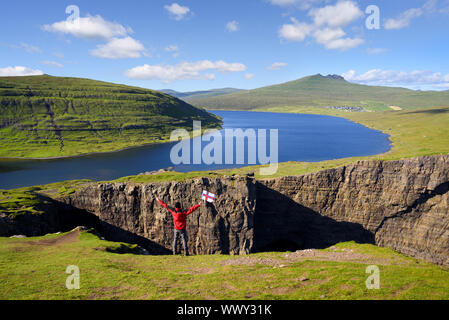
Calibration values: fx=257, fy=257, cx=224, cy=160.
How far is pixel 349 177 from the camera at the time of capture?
40.0 meters

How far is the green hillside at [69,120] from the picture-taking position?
128 meters

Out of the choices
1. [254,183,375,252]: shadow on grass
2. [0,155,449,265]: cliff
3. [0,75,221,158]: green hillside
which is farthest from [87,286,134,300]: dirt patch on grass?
[0,75,221,158]: green hillside

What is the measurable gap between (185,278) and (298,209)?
26.9m

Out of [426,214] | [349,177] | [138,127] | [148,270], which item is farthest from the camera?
[138,127]

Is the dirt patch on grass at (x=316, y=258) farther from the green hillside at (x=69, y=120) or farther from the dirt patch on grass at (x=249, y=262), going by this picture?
the green hillside at (x=69, y=120)

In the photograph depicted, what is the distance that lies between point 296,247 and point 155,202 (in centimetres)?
2418

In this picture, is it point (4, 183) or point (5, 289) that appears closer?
point (5, 289)

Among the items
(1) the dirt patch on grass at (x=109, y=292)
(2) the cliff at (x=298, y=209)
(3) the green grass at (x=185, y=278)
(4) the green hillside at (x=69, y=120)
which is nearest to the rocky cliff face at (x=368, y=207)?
(2) the cliff at (x=298, y=209)

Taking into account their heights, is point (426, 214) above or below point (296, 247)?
above

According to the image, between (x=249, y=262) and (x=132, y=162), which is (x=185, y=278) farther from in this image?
(x=132, y=162)

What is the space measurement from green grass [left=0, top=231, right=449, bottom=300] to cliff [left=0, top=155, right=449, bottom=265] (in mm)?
12821

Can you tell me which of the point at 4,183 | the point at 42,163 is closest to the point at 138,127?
the point at 42,163

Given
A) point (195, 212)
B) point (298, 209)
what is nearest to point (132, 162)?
point (195, 212)
